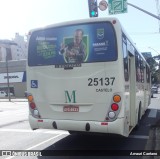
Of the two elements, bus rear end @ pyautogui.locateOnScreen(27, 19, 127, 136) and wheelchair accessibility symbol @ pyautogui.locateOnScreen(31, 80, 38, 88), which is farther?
wheelchair accessibility symbol @ pyautogui.locateOnScreen(31, 80, 38, 88)

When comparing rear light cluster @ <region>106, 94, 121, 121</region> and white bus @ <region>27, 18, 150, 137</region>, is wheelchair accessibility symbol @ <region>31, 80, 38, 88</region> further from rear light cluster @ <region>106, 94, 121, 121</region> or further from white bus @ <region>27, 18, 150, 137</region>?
rear light cluster @ <region>106, 94, 121, 121</region>

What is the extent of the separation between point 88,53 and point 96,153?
2493mm

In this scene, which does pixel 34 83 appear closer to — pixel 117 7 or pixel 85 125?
pixel 85 125

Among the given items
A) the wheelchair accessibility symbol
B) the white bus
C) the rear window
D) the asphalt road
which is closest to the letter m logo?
the white bus

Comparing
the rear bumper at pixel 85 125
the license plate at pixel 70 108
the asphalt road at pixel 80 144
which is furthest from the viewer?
the asphalt road at pixel 80 144

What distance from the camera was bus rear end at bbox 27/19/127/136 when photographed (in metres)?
6.95

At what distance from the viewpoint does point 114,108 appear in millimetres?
6910

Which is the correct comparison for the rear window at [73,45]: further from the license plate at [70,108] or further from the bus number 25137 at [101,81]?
the license plate at [70,108]

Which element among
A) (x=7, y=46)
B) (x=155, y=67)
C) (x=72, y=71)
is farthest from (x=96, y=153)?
(x=7, y=46)

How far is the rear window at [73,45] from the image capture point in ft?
23.3

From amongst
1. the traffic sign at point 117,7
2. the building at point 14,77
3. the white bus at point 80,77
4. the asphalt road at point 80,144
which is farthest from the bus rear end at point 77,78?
the building at point 14,77

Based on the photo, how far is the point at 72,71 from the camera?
7344mm

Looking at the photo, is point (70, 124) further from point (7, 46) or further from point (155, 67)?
point (7, 46)

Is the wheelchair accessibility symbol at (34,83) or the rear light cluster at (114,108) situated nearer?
the rear light cluster at (114,108)
